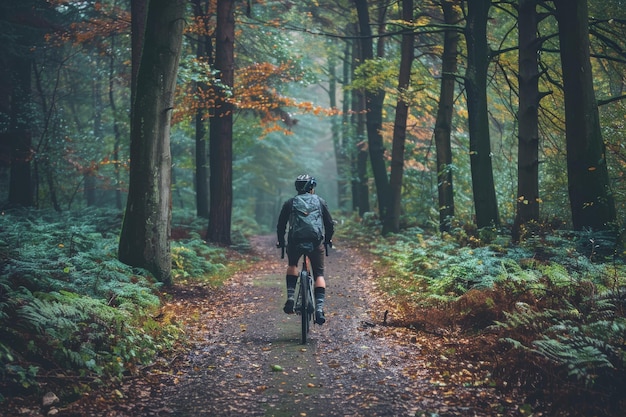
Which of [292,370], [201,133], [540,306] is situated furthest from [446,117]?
[292,370]

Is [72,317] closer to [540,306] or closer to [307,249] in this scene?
[307,249]

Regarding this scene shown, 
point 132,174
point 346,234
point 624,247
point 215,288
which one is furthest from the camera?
point 346,234

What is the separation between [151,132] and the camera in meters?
9.63

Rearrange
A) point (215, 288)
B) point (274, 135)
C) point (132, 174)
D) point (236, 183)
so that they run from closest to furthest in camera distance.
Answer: point (132, 174) < point (215, 288) < point (236, 183) < point (274, 135)

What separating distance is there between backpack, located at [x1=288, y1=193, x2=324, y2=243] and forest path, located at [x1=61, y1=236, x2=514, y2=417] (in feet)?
4.95

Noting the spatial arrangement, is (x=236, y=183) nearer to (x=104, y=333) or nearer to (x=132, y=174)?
(x=132, y=174)

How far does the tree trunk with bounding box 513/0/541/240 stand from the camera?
1051 cm

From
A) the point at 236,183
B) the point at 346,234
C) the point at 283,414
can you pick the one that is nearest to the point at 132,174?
the point at 283,414

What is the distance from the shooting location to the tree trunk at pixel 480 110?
12.0m

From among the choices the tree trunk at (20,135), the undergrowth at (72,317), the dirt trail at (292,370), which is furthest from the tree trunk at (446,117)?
the tree trunk at (20,135)

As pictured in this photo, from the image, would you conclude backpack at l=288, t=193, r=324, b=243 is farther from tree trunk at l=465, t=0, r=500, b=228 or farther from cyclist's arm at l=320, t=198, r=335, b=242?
tree trunk at l=465, t=0, r=500, b=228

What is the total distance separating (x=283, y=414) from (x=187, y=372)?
168 centimetres

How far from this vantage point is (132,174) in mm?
9703

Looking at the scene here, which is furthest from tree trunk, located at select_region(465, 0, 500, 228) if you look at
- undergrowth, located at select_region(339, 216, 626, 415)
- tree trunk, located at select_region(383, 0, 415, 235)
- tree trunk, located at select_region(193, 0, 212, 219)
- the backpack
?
tree trunk, located at select_region(193, 0, 212, 219)
